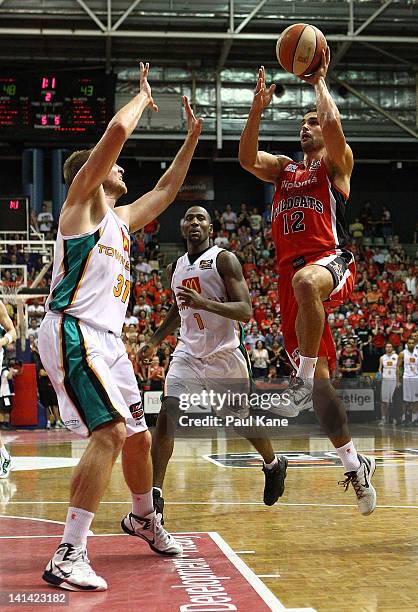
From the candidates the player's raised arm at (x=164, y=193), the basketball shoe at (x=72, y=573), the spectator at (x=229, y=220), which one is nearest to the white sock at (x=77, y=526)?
the basketball shoe at (x=72, y=573)

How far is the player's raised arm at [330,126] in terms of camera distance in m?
5.49

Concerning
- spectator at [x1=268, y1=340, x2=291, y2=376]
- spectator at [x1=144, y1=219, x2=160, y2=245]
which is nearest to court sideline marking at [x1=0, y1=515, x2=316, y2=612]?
spectator at [x1=268, y1=340, x2=291, y2=376]

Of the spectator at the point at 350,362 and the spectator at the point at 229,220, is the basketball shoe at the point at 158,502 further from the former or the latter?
the spectator at the point at 229,220

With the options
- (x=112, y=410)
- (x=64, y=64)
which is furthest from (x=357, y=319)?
(x=112, y=410)

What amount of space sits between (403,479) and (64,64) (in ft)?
63.7

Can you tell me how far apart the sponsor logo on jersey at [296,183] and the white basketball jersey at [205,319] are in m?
1.00

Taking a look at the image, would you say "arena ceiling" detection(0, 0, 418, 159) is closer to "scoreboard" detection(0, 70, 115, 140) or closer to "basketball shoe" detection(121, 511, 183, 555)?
"scoreboard" detection(0, 70, 115, 140)

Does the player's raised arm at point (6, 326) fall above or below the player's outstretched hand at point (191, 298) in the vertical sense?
below

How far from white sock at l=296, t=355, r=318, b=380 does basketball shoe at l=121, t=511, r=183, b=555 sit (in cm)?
140

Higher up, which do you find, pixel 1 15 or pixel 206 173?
pixel 1 15

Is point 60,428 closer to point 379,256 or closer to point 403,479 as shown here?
point 403,479

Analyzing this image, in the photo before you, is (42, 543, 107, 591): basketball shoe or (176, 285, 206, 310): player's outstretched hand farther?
(176, 285, 206, 310): player's outstretched hand

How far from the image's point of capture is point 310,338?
5.61 metres

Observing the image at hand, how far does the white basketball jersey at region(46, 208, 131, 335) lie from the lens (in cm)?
448
